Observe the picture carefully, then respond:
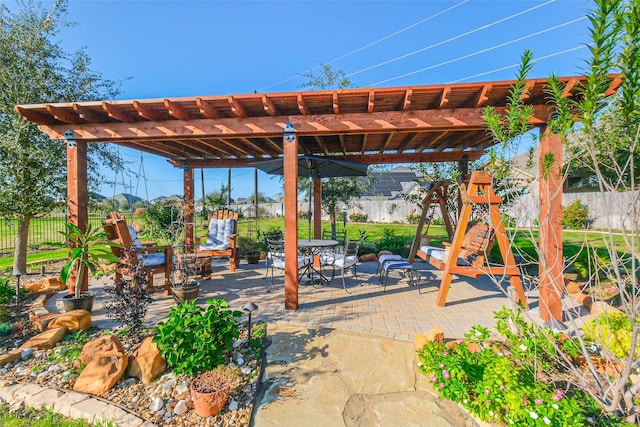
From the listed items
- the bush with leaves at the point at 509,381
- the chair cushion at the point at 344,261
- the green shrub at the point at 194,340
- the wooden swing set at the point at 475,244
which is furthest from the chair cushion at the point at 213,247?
the bush with leaves at the point at 509,381

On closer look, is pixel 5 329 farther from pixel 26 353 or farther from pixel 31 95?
pixel 31 95

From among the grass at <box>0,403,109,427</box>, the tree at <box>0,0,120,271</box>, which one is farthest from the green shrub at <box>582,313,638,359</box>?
the tree at <box>0,0,120,271</box>

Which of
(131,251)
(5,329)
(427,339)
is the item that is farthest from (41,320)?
(427,339)

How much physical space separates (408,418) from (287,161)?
9.72ft

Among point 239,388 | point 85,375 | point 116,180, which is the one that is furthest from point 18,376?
point 116,180

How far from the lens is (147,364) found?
2484 mm

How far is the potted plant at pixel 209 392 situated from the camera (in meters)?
2.07

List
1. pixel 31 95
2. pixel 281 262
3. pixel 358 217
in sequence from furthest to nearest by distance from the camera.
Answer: pixel 358 217, pixel 31 95, pixel 281 262

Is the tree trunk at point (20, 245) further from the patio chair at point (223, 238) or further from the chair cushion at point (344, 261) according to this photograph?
the chair cushion at point (344, 261)

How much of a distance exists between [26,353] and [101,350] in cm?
92

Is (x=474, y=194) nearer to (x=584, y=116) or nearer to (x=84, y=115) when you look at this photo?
(x=584, y=116)

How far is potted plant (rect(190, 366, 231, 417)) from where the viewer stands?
2.07m

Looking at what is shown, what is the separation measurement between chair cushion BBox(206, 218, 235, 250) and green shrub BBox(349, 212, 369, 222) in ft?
50.5

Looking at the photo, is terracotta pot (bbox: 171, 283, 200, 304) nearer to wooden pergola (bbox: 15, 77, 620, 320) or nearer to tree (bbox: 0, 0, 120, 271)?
wooden pergola (bbox: 15, 77, 620, 320)
